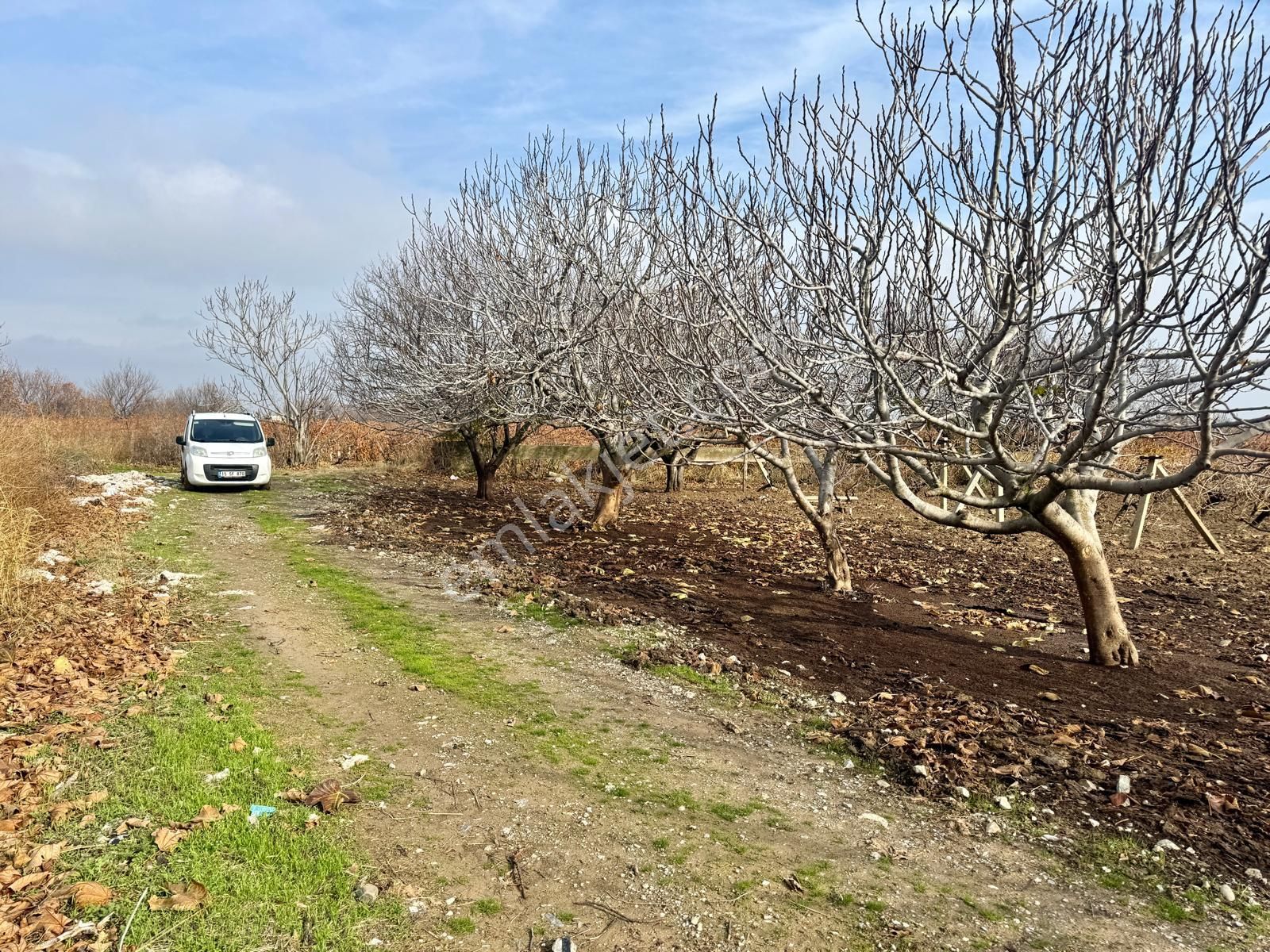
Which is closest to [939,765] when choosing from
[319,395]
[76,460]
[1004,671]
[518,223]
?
[1004,671]

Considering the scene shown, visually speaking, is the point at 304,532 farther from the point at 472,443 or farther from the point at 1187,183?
the point at 1187,183

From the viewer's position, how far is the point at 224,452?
644 inches

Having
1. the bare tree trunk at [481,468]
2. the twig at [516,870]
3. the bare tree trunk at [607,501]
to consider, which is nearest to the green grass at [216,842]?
the twig at [516,870]

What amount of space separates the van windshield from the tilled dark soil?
5.04m

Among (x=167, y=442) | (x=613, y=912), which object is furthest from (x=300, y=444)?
(x=613, y=912)

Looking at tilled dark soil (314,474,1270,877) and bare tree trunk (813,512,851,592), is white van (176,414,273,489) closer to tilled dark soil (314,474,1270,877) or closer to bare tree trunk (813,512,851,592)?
tilled dark soil (314,474,1270,877)

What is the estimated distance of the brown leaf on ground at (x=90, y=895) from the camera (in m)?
2.82

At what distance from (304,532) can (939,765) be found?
10.2 m

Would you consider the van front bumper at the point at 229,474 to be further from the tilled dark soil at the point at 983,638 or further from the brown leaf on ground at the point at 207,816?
the brown leaf on ground at the point at 207,816

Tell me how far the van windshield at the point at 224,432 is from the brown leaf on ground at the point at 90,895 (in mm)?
15653

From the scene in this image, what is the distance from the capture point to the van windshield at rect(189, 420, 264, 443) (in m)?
16.7

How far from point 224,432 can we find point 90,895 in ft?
52.7

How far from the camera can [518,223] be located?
10914 mm

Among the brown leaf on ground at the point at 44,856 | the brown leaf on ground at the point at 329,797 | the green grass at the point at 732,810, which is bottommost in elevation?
the green grass at the point at 732,810
